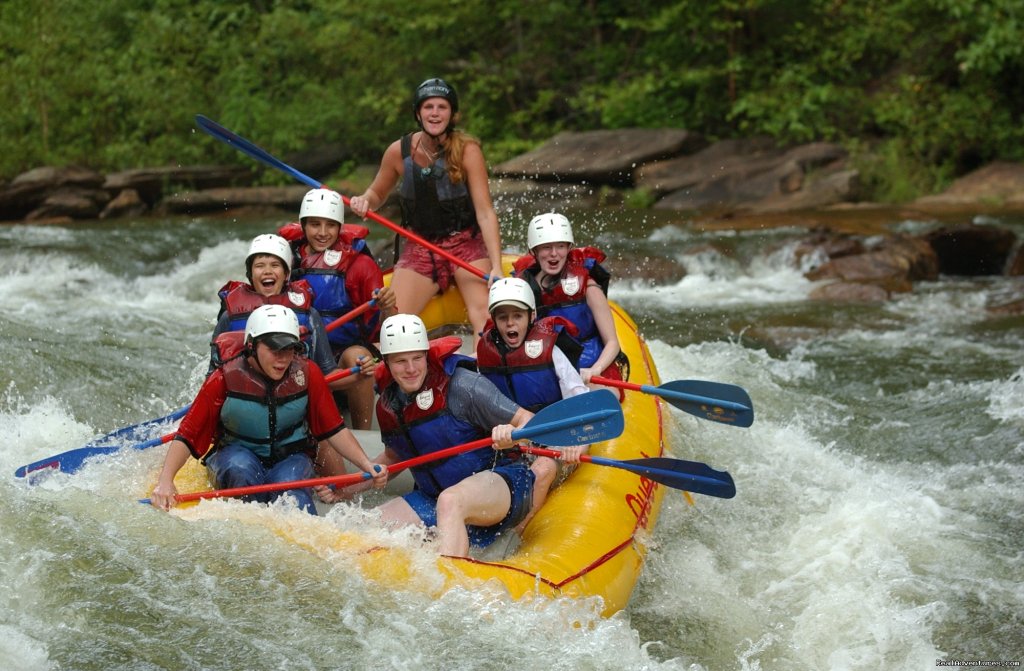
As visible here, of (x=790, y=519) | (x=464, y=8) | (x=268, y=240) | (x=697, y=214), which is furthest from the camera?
(x=464, y=8)

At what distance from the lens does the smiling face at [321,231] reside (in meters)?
5.45

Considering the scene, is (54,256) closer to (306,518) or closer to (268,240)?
(268,240)

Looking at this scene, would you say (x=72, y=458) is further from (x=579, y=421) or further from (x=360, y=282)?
(x=579, y=421)

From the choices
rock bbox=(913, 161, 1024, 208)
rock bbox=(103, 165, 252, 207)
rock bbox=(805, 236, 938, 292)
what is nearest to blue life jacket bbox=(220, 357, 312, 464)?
rock bbox=(805, 236, 938, 292)

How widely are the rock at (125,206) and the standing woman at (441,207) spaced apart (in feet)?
31.6

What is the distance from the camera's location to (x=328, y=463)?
15.2ft

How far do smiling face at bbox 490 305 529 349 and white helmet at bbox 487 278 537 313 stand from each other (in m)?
0.02

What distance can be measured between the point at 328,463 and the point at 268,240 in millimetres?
1002

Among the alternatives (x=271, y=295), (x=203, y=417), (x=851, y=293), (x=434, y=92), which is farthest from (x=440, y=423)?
(x=851, y=293)

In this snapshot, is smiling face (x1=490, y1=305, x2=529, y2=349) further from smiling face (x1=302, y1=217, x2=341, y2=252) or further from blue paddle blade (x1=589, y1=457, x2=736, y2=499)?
smiling face (x1=302, y1=217, x2=341, y2=252)

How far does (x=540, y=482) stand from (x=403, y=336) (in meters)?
0.77

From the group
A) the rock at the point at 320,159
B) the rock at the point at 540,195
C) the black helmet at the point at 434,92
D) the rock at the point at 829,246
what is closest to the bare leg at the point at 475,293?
the black helmet at the point at 434,92

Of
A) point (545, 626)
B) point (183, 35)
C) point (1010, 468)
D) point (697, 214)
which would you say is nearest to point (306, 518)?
point (545, 626)

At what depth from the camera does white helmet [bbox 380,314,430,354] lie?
434 cm
